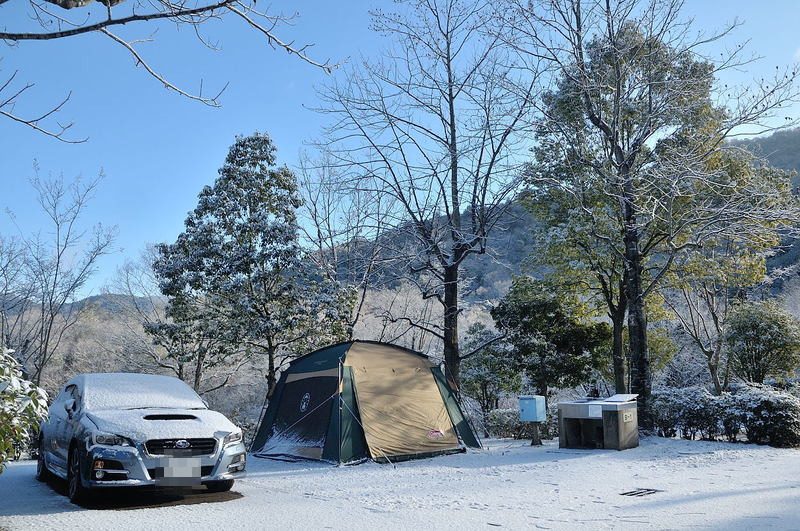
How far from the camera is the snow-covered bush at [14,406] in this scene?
169 inches

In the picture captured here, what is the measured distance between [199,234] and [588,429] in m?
10.9

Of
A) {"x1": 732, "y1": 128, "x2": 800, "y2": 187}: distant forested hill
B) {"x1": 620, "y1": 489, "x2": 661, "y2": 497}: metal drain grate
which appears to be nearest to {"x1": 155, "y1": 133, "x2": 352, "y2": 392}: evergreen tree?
{"x1": 620, "y1": 489, "x2": 661, "y2": 497}: metal drain grate

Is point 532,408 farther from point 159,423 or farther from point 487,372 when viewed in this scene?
point 487,372

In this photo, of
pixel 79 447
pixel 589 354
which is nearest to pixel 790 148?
pixel 589 354

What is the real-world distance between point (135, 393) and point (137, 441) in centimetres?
134

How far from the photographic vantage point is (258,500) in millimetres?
5852

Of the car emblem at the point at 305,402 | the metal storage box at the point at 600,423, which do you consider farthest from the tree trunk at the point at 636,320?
the car emblem at the point at 305,402

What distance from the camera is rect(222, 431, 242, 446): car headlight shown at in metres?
5.79

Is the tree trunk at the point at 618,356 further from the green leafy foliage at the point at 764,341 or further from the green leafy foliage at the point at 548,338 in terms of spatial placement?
the green leafy foliage at the point at 764,341

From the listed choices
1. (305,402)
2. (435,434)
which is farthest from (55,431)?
(435,434)

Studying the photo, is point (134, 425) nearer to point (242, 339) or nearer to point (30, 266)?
point (242, 339)

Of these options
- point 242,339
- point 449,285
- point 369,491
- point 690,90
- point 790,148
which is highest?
point 790,148

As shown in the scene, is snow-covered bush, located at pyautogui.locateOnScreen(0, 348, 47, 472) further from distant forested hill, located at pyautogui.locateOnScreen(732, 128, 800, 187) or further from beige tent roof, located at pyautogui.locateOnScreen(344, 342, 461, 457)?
distant forested hill, located at pyautogui.locateOnScreen(732, 128, 800, 187)

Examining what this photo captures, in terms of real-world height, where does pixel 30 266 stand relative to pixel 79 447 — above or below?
above
